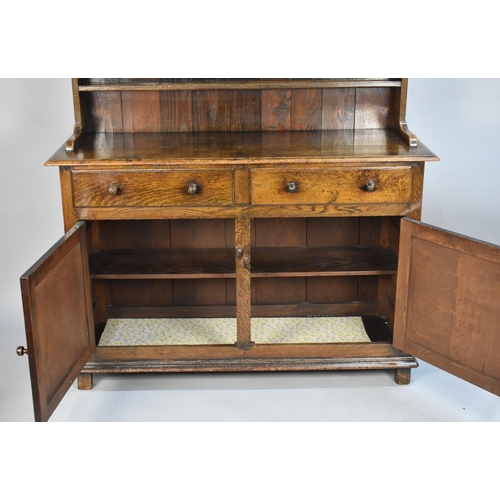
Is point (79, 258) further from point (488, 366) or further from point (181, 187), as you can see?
point (488, 366)

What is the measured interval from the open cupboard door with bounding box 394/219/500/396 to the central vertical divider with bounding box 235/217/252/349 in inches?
25.3

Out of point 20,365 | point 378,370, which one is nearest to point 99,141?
point 20,365

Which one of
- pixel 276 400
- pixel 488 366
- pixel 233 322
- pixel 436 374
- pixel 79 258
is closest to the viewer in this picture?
pixel 488 366

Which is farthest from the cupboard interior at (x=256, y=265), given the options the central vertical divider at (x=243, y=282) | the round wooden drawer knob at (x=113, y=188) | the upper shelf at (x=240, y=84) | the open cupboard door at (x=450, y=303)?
the upper shelf at (x=240, y=84)

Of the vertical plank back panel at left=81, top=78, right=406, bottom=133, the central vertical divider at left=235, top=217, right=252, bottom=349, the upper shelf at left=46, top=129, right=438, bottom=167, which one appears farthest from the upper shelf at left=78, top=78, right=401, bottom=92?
the central vertical divider at left=235, top=217, right=252, bottom=349

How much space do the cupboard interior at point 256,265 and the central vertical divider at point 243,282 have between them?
0.24m

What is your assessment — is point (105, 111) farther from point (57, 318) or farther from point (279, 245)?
point (57, 318)

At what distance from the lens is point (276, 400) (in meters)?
3.61

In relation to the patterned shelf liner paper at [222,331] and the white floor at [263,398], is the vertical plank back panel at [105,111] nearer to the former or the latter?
the patterned shelf liner paper at [222,331]

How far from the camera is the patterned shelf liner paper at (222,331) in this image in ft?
13.0

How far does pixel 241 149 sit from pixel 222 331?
0.98 metres

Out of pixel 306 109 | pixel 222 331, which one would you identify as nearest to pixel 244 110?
pixel 306 109

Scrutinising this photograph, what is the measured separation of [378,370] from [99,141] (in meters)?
1.65

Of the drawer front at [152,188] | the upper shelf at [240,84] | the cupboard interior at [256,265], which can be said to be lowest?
the cupboard interior at [256,265]
